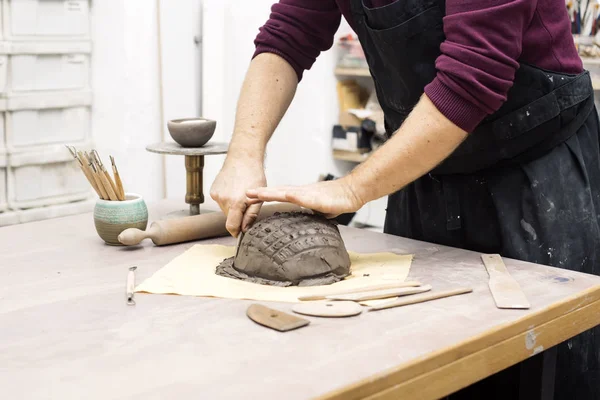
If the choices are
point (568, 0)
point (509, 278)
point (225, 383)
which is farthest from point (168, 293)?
point (568, 0)

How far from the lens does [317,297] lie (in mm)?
1561

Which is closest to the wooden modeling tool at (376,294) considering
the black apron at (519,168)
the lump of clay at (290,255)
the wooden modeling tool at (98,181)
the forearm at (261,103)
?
the lump of clay at (290,255)

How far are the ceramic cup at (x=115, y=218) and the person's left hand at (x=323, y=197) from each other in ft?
1.26

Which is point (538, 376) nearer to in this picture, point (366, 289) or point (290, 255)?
point (366, 289)

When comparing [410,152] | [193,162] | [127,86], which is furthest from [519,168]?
[127,86]

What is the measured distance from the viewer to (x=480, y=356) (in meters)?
1.34

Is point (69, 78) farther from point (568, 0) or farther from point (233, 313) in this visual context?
point (233, 313)

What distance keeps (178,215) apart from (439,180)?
2.49ft

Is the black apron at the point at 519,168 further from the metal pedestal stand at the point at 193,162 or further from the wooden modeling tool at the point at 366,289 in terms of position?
the metal pedestal stand at the point at 193,162

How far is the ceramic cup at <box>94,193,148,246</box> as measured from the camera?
6.42 feet

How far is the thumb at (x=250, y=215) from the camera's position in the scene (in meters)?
1.87

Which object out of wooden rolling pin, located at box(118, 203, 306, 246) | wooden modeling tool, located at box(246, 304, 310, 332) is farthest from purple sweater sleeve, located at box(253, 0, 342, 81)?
wooden modeling tool, located at box(246, 304, 310, 332)

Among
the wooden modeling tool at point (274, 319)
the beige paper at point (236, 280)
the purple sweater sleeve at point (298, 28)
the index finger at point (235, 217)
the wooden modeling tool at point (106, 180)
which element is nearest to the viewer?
the wooden modeling tool at point (274, 319)

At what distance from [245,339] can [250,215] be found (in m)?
0.57
